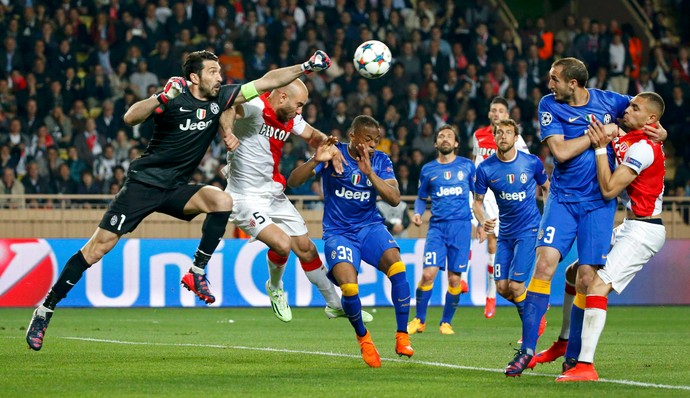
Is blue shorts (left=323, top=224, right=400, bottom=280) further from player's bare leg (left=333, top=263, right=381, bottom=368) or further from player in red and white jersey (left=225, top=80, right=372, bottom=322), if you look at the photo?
player in red and white jersey (left=225, top=80, right=372, bottom=322)

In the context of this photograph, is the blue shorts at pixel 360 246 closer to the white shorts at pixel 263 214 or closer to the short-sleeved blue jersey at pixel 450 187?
the white shorts at pixel 263 214

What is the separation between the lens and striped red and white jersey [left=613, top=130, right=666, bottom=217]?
333 inches

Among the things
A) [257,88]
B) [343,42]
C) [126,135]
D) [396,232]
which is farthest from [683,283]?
[257,88]

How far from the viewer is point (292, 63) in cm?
2298

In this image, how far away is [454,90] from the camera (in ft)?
77.4

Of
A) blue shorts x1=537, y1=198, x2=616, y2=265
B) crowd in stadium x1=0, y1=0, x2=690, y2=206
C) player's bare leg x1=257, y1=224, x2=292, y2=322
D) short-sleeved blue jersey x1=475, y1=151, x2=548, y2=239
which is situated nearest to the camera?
blue shorts x1=537, y1=198, x2=616, y2=265

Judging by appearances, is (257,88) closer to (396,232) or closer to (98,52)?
(396,232)

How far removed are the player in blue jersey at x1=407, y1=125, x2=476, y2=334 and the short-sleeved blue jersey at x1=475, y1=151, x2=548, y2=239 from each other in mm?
1646

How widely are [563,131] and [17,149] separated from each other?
14.1 metres

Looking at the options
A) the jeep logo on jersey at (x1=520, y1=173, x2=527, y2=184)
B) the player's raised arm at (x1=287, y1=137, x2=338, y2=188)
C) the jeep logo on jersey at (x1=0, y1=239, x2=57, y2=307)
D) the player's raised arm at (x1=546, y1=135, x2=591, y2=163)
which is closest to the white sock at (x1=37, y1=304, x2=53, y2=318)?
the player's raised arm at (x1=287, y1=137, x2=338, y2=188)

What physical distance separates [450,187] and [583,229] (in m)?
5.67

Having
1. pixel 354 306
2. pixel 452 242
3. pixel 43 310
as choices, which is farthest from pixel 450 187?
pixel 43 310

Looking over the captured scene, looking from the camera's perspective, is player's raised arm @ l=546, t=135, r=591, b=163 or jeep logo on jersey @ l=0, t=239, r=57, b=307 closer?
player's raised arm @ l=546, t=135, r=591, b=163

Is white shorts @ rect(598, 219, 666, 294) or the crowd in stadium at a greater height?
the crowd in stadium
